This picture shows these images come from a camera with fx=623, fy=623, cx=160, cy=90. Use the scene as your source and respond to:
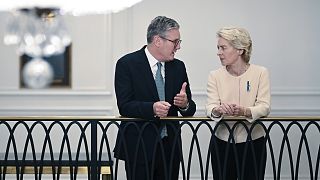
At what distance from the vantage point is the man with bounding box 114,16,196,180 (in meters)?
4.08

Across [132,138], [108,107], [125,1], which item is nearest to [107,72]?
[108,107]

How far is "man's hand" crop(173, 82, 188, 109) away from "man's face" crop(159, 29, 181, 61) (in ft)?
0.77

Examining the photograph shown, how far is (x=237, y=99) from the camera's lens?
13.8ft

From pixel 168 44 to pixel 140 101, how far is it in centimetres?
42

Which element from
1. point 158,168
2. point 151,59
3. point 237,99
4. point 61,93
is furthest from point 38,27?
point 61,93

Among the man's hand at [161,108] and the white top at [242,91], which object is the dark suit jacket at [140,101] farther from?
the white top at [242,91]

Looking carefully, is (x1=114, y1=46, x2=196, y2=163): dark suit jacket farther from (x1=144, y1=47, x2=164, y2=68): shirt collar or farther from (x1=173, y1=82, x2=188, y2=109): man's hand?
(x1=173, y1=82, x2=188, y2=109): man's hand

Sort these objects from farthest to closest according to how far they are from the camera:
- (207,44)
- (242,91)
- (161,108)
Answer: (207,44)
(242,91)
(161,108)

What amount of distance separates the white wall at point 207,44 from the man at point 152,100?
2.59 meters

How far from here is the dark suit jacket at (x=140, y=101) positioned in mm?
4078

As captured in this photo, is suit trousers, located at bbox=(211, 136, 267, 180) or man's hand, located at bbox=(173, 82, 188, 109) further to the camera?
suit trousers, located at bbox=(211, 136, 267, 180)

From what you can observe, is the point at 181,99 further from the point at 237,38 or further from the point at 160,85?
the point at 237,38

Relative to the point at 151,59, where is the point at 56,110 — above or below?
below

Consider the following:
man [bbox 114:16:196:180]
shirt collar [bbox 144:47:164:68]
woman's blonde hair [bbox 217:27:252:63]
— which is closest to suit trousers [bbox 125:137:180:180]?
man [bbox 114:16:196:180]
